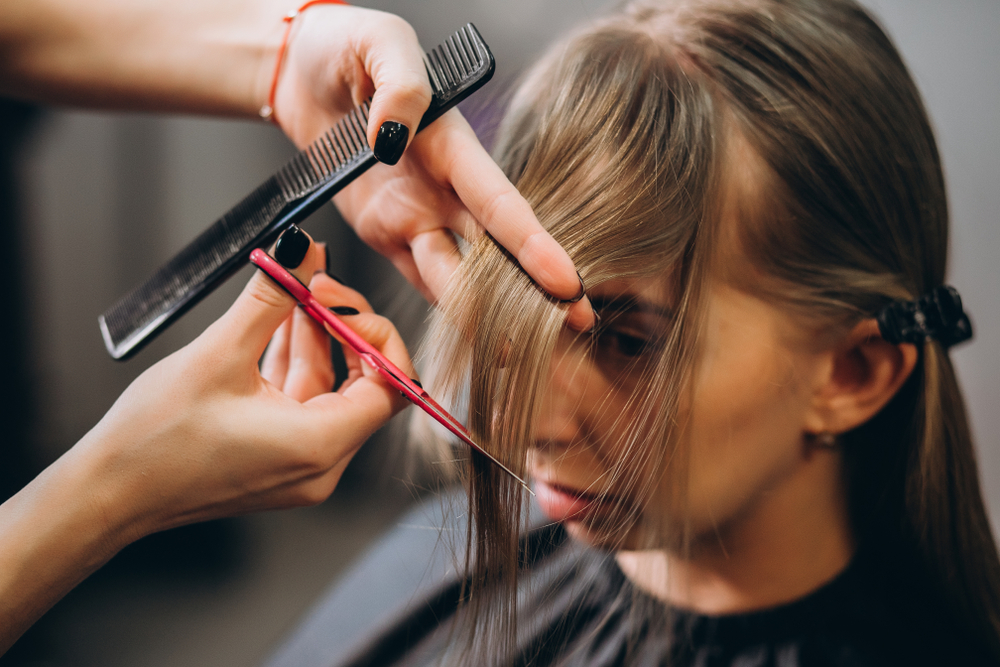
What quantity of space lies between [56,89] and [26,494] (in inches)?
21.0

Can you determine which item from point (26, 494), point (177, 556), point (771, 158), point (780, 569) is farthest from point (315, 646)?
point (771, 158)

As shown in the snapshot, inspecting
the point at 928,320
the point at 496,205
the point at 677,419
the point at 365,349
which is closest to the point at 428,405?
the point at 365,349

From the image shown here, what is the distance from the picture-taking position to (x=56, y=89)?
2.36 feet

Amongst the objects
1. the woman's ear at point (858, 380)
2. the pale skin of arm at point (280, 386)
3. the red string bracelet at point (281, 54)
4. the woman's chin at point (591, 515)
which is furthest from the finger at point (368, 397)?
the woman's ear at point (858, 380)

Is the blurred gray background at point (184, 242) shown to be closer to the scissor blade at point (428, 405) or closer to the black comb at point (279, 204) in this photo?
the black comb at point (279, 204)

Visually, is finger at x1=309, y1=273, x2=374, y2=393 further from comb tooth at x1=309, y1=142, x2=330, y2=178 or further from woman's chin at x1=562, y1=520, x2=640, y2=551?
woman's chin at x1=562, y1=520, x2=640, y2=551

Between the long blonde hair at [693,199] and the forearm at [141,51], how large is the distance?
33 cm

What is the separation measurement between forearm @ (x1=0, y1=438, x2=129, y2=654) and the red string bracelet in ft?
1.47

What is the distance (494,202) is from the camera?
1.61 feet

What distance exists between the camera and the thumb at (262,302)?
18.6 inches

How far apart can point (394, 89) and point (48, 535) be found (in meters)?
0.45

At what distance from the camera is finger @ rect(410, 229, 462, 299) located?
567mm

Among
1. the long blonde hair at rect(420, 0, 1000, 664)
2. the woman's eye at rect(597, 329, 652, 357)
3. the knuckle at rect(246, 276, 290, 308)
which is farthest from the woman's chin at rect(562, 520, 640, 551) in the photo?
the knuckle at rect(246, 276, 290, 308)

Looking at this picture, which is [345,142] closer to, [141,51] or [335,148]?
[335,148]
